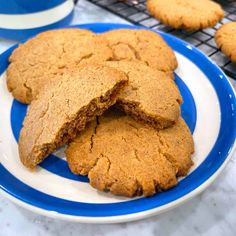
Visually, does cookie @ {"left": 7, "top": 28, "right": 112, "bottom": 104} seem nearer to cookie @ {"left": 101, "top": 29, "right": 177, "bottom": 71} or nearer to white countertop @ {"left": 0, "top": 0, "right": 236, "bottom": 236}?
cookie @ {"left": 101, "top": 29, "right": 177, "bottom": 71}

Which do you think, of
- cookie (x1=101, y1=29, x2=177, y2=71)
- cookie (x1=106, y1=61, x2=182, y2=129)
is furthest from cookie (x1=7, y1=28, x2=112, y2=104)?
cookie (x1=106, y1=61, x2=182, y2=129)

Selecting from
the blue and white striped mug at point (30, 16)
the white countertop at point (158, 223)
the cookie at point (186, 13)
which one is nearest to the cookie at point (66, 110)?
the white countertop at point (158, 223)

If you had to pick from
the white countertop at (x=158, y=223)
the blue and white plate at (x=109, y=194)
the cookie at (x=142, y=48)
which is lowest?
the white countertop at (x=158, y=223)

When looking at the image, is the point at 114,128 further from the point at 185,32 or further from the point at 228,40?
the point at 185,32

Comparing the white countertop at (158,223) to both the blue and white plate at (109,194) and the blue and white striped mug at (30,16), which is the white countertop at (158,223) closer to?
the blue and white plate at (109,194)

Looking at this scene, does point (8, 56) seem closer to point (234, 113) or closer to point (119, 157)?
point (119, 157)

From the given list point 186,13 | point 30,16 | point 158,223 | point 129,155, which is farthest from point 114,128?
point 186,13

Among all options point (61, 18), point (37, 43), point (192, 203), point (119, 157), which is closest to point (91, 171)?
point (119, 157)
